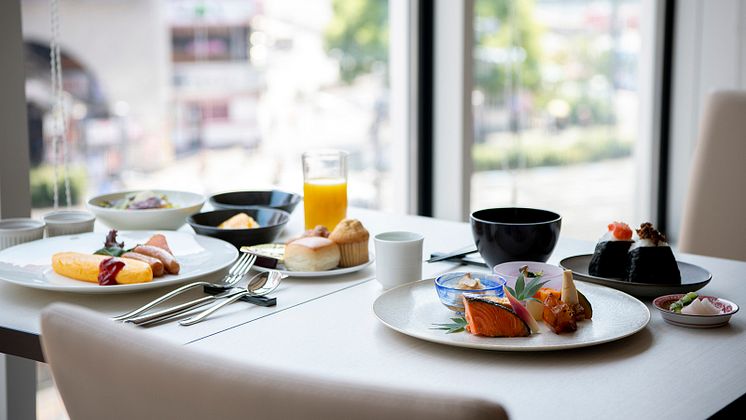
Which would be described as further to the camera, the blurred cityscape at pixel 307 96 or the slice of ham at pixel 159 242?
the blurred cityscape at pixel 307 96

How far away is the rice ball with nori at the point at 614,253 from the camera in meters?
1.20

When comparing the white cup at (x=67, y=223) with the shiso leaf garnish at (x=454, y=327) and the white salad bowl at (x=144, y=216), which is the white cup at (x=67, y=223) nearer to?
the white salad bowl at (x=144, y=216)

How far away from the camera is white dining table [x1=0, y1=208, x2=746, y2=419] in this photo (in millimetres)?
806

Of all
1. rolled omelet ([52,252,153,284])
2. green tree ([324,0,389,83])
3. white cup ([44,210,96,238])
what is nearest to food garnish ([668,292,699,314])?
rolled omelet ([52,252,153,284])

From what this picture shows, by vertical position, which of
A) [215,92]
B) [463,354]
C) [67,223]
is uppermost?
[215,92]

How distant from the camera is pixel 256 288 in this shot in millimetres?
1181

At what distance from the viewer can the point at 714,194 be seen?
1863 millimetres

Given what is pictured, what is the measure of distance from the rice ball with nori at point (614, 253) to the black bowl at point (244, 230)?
0.55 m

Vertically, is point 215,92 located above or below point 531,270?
above

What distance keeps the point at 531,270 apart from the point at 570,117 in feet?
8.52

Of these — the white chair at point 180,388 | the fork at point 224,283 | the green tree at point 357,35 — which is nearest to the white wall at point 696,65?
the green tree at point 357,35

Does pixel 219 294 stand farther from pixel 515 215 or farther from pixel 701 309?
pixel 701 309

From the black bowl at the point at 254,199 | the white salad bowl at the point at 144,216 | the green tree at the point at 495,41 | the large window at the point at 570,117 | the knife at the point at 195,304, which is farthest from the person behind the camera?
the large window at the point at 570,117

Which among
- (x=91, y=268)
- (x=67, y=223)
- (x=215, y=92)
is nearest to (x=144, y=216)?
(x=67, y=223)
